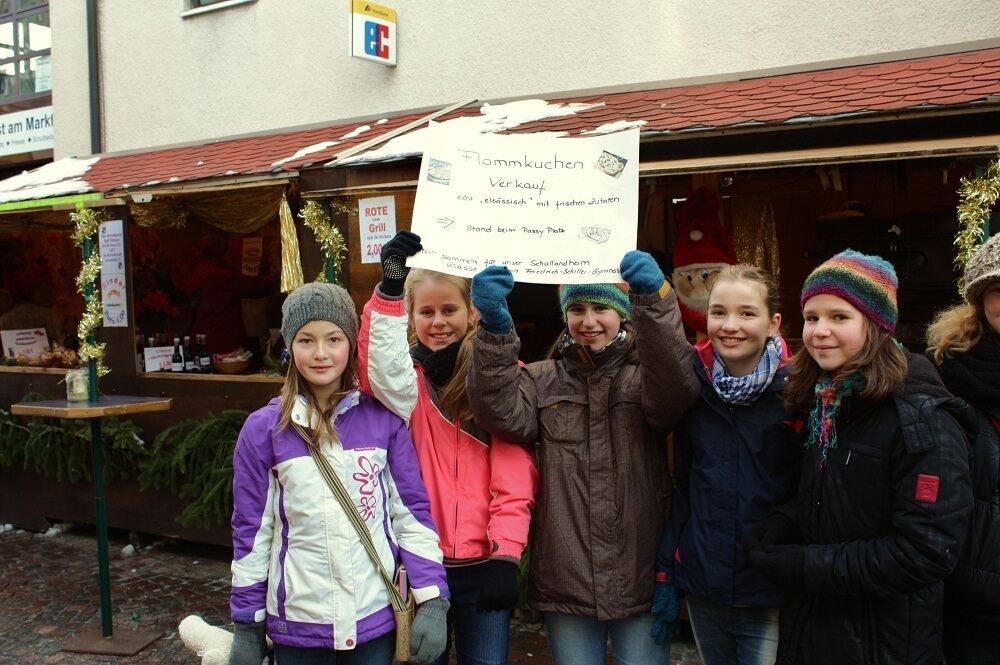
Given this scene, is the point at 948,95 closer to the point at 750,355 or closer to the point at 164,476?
the point at 750,355

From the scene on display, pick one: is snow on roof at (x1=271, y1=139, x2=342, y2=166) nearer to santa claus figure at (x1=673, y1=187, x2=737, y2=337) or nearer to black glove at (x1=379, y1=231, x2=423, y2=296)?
santa claus figure at (x1=673, y1=187, x2=737, y2=337)

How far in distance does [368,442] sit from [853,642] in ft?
4.62

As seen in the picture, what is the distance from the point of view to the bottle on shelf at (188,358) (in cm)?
685

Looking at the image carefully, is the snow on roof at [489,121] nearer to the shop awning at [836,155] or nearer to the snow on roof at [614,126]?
the snow on roof at [614,126]

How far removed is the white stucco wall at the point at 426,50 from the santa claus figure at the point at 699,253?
0.97 m

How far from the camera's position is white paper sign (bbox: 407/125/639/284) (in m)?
2.49

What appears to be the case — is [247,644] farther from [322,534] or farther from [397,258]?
[397,258]

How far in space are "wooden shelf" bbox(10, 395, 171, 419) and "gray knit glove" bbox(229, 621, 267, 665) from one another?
2.45m

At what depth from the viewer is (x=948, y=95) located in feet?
12.4

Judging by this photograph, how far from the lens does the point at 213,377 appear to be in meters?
6.22

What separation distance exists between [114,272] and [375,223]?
2.74 metres

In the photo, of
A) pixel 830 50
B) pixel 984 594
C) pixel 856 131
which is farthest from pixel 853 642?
pixel 830 50

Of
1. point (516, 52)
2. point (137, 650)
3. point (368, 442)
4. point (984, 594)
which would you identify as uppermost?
point (516, 52)

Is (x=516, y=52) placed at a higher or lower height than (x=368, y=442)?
higher
